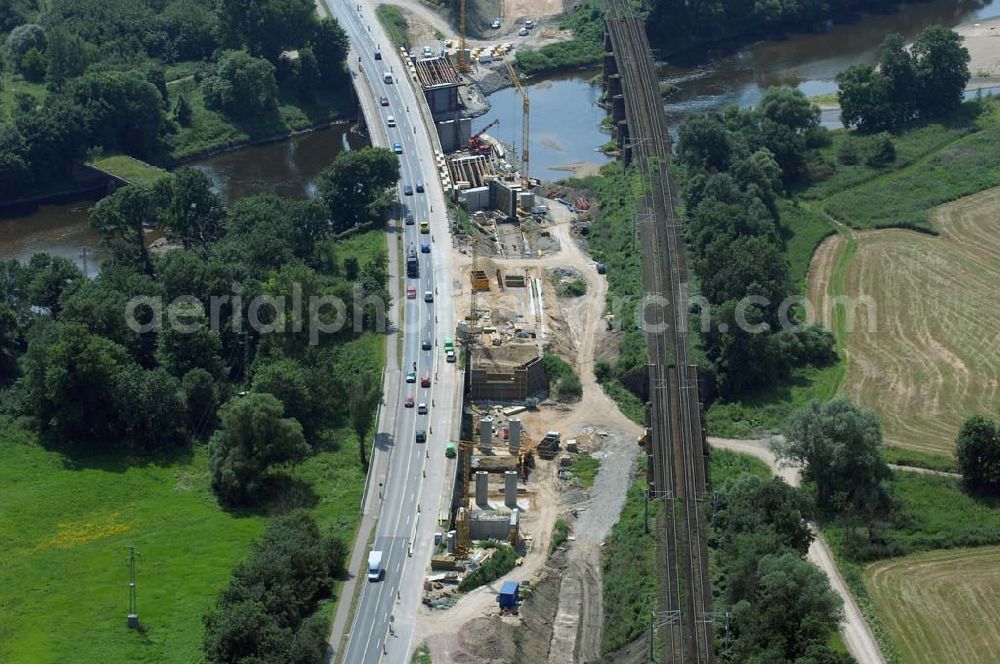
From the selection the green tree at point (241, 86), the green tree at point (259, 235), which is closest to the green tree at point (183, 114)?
the green tree at point (241, 86)

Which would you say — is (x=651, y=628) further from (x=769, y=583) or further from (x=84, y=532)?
(x=84, y=532)

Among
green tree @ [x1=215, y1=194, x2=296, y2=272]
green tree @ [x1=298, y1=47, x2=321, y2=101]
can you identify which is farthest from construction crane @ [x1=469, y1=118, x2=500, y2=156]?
green tree @ [x1=215, y1=194, x2=296, y2=272]

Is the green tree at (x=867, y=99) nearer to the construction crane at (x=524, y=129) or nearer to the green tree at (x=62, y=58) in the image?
the construction crane at (x=524, y=129)

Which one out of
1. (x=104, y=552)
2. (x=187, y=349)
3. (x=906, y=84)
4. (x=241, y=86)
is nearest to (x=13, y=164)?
(x=241, y=86)

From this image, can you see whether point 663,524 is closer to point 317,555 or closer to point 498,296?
point 317,555

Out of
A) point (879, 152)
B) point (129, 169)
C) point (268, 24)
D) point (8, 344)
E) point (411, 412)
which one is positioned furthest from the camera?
point (268, 24)
